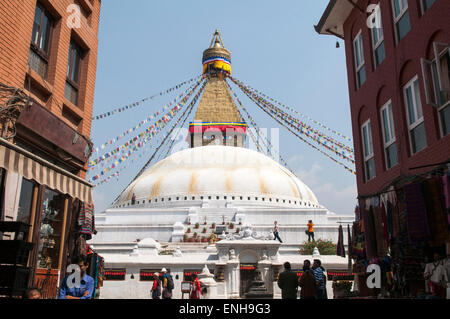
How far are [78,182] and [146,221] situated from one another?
25.3m

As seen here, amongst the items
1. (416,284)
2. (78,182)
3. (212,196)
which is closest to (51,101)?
(78,182)

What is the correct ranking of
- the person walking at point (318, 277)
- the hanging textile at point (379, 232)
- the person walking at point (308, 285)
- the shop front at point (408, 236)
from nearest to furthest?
1. the shop front at point (408, 236)
2. the person walking at point (308, 285)
3. the person walking at point (318, 277)
4. the hanging textile at point (379, 232)

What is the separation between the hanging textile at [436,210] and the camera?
753 centimetres

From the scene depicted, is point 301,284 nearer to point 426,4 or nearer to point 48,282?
point 48,282

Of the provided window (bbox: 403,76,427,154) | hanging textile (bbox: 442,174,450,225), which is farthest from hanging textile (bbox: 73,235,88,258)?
window (bbox: 403,76,427,154)

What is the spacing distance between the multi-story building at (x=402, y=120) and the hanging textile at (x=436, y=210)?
0.02 meters

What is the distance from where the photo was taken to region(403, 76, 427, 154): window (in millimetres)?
9555

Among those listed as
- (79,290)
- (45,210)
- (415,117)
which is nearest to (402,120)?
(415,117)

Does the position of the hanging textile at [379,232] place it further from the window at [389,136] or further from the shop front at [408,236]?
the window at [389,136]

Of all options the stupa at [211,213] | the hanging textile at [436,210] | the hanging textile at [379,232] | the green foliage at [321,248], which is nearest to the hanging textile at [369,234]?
the hanging textile at [379,232]

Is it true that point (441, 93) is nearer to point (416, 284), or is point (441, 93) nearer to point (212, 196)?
point (416, 284)

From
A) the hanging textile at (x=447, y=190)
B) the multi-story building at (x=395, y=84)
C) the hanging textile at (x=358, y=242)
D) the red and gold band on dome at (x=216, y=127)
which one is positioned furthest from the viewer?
the red and gold band on dome at (x=216, y=127)
